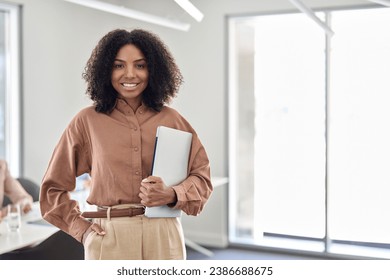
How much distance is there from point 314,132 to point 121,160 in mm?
1304

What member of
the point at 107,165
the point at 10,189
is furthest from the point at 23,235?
the point at 107,165

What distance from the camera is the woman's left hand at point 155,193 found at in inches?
45.6

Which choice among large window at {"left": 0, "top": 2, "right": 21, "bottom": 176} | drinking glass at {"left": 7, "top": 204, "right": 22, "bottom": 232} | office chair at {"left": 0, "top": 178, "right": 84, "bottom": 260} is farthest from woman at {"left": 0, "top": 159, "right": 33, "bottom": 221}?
office chair at {"left": 0, "top": 178, "right": 84, "bottom": 260}

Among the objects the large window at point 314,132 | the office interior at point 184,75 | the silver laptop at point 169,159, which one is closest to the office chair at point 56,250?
the office interior at point 184,75

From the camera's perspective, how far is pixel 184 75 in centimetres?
189

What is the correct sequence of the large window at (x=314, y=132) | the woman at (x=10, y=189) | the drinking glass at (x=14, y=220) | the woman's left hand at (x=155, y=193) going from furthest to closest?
the woman at (x=10, y=189) → the drinking glass at (x=14, y=220) → the large window at (x=314, y=132) → the woman's left hand at (x=155, y=193)

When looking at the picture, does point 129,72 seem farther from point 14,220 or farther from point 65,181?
point 14,220

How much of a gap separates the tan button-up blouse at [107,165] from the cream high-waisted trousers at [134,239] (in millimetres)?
48

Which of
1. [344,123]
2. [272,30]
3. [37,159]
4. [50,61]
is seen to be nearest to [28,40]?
[50,61]

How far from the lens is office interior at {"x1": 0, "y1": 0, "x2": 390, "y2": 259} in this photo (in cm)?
186

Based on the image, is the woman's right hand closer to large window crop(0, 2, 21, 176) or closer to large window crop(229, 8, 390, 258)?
large window crop(229, 8, 390, 258)

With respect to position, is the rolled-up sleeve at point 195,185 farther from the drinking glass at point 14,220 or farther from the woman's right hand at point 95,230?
the drinking glass at point 14,220

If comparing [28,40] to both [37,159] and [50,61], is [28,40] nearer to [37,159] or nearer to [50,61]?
[50,61]

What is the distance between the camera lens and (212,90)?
8.16ft
